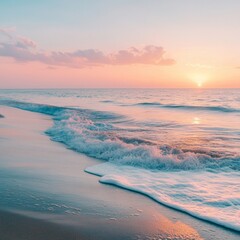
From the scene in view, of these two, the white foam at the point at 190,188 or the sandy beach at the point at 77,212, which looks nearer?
the sandy beach at the point at 77,212

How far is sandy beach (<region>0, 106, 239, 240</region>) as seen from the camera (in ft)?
15.2

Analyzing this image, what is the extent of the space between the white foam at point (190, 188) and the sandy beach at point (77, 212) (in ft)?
0.80

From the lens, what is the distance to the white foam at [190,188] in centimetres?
565

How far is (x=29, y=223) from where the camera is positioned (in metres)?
4.75

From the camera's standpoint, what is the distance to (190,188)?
708 centimetres

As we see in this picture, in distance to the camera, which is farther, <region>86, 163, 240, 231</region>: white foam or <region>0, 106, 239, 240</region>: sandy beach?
<region>86, 163, 240, 231</region>: white foam

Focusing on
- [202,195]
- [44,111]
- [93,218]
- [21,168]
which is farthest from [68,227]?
[44,111]

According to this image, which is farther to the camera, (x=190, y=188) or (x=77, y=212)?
(x=190, y=188)

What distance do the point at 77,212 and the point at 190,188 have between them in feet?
9.43

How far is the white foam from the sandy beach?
24cm

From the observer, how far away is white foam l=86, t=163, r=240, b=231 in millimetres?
5645

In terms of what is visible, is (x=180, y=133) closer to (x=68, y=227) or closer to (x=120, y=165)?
(x=120, y=165)

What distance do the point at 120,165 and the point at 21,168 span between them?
290 centimetres

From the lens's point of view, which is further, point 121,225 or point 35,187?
point 35,187
